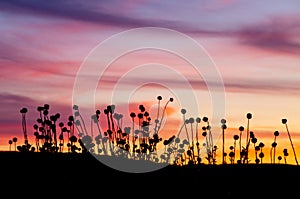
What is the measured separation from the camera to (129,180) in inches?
614

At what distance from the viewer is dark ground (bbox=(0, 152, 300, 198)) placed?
552 inches

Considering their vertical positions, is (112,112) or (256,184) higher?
(112,112)

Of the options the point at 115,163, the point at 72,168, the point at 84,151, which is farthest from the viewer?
the point at 84,151

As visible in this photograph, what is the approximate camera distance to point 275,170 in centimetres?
1873

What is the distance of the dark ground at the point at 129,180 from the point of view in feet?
46.0

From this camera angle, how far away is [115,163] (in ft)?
59.9

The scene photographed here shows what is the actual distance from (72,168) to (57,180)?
185 cm

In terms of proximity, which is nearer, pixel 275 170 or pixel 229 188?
pixel 229 188

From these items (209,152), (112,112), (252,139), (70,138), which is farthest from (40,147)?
(252,139)

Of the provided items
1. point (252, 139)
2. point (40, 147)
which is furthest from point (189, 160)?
point (40, 147)

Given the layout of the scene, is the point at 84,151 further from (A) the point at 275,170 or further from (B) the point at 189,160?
Result: (A) the point at 275,170

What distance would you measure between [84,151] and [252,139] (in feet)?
18.3

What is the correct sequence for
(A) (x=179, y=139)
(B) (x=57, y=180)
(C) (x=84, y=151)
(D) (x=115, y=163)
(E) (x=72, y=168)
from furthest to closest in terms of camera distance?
(A) (x=179, y=139), (C) (x=84, y=151), (D) (x=115, y=163), (E) (x=72, y=168), (B) (x=57, y=180)

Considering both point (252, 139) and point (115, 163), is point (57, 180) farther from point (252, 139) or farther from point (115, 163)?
point (252, 139)
